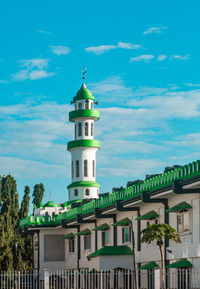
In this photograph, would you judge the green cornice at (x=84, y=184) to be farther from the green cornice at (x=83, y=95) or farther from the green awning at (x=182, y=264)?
the green awning at (x=182, y=264)

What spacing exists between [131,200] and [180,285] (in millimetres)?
8776

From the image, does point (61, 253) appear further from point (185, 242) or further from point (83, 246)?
point (185, 242)

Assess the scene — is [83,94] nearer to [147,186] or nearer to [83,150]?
[83,150]

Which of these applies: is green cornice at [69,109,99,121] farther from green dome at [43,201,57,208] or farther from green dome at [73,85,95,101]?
green dome at [43,201,57,208]

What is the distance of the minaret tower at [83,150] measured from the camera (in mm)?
76625

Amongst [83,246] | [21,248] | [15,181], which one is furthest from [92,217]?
[15,181]

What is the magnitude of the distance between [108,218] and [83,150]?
84.9ft

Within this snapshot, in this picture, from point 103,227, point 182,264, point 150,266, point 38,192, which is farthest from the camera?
point 38,192

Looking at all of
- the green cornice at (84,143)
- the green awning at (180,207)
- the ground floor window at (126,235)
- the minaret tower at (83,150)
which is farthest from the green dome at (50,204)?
the green awning at (180,207)

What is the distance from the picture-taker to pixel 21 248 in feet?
242

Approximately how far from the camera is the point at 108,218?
51594 millimetres

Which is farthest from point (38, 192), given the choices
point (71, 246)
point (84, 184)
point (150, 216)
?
point (150, 216)

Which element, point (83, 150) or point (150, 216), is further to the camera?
point (83, 150)

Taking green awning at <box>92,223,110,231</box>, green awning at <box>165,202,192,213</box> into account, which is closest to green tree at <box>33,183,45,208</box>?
green awning at <box>92,223,110,231</box>
